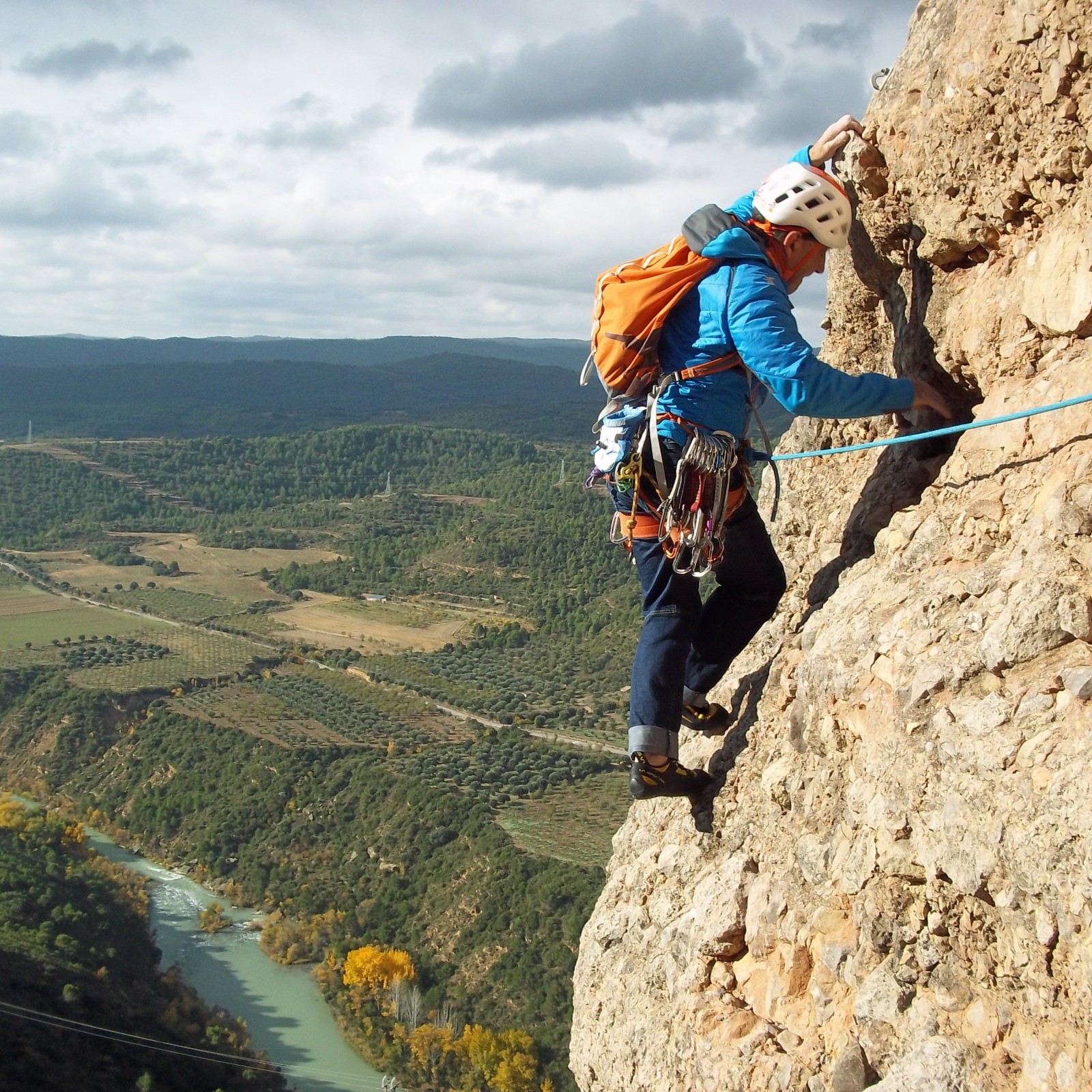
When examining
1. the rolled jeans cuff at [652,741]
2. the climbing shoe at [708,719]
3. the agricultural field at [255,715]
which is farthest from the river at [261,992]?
the rolled jeans cuff at [652,741]

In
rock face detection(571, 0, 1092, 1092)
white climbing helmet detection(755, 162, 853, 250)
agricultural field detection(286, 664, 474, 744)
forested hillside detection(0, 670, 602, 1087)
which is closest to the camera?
rock face detection(571, 0, 1092, 1092)

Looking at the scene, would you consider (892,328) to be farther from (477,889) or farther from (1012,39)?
(477,889)

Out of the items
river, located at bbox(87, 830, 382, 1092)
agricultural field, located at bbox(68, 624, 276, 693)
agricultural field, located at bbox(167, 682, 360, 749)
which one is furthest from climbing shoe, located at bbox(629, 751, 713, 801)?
agricultural field, located at bbox(68, 624, 276, 693)

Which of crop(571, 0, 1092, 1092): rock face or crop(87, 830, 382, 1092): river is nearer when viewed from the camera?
crop(571, 0, 1092, 1092): rock face

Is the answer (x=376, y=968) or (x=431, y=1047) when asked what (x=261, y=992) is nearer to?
(x=376, y=968)

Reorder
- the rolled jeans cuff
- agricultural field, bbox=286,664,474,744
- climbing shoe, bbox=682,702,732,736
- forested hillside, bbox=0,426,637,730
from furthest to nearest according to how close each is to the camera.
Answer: forested hillside, bbox=0,426,637,730 → agricultural field, bbox=286,664,474,744 → climbing shoe, bbox=682,702,732,736 → the rolled jeans cuff

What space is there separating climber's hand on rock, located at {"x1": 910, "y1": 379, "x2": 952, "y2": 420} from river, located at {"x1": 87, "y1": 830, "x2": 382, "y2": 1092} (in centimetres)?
3765

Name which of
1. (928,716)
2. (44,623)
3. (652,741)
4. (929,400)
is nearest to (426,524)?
(44,623)

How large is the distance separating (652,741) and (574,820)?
41.0 m

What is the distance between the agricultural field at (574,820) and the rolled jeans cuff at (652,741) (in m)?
33.8

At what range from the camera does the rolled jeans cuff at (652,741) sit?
439cm

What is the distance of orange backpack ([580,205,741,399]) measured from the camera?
13.7 ft

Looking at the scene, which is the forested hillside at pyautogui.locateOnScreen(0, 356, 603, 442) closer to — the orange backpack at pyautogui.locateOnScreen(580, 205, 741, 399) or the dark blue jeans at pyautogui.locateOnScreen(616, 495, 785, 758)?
the dark blue jeans at pyautogui.locateOnScreen(616, 495, 785, 758)

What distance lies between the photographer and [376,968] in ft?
128
